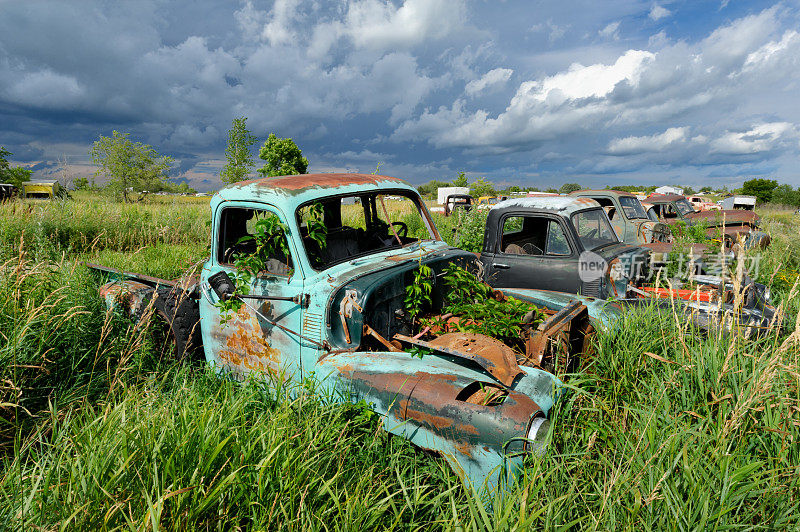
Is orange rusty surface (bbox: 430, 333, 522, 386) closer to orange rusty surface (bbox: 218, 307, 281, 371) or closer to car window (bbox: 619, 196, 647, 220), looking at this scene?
orange rusty surface (bbox: 218, 307, 281, 371)

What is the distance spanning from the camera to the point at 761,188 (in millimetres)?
60594

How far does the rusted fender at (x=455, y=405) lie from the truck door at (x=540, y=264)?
2642 mm

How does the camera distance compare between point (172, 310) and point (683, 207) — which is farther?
point (683, 207)

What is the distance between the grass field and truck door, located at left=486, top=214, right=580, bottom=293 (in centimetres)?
153

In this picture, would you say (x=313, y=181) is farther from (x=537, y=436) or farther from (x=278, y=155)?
(x=278, y=155)

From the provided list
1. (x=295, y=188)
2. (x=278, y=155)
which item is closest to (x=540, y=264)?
(x=295, y=188)

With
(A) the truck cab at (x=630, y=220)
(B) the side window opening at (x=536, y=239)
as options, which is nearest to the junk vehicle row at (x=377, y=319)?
(B) the side window opening at (x=536, y=239)

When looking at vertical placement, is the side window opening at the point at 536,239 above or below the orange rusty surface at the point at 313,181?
below

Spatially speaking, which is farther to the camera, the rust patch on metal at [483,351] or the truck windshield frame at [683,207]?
the truck windshield frame at [683,207]

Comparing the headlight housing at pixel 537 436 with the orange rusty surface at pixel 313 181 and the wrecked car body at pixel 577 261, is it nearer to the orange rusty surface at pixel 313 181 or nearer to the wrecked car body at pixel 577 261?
the orange rusty surface at pixel 313 181

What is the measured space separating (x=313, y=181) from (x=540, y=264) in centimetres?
295

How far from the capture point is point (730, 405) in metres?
2.39

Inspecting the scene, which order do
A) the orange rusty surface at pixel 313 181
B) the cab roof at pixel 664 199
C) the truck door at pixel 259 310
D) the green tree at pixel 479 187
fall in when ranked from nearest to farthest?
the truck door at pixel 259 310, the orange rusty surface at pixel 313 181, the cab roof at pixel 664 199, the green tree at pixel 479 187

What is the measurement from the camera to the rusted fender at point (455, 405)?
6.54ft
